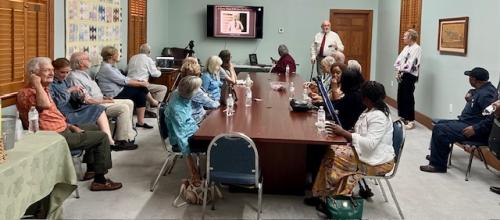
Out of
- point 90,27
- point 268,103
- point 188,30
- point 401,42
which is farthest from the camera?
point 188,30

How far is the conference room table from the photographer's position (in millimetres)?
3566

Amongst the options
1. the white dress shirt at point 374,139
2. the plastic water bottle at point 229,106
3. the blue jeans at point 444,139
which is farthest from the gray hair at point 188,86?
the blue jeans at point 444,139

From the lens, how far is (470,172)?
5.29m

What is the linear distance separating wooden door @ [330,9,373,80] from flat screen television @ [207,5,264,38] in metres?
1.60

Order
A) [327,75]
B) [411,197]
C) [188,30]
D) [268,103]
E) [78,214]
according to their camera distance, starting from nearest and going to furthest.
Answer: [78,214], [411,197], [268,103], [327,75], [188,30]

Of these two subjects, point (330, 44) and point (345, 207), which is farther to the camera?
point (330, 44)

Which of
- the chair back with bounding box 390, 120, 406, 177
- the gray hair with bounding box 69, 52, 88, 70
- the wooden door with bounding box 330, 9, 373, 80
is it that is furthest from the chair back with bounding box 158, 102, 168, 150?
the wooden door with bounding box 330, 9, 373, 80

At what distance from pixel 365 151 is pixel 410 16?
18.6 feet

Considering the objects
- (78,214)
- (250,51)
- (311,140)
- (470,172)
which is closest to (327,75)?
(470,172)

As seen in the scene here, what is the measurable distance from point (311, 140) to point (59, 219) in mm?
1672

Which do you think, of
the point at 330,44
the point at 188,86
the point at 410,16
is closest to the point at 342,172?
the point at 188,86

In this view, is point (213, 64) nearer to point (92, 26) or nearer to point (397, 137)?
point (92, 26)

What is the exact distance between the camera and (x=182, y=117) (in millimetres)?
3898

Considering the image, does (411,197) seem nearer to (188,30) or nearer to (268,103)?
(268,103)
